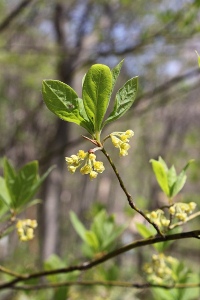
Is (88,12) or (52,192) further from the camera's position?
(88,12)

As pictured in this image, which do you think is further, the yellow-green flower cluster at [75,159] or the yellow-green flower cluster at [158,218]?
the yellow-green flower cluster at [158,218]

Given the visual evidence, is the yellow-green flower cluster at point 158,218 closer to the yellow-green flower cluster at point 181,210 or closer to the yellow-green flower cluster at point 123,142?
the yellow-green flower cluster at point 181,210

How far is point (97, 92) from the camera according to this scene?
56cm

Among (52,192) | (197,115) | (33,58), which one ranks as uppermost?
(33,58)

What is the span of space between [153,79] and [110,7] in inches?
48.0

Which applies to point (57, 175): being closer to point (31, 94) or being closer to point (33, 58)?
point (33, 58)

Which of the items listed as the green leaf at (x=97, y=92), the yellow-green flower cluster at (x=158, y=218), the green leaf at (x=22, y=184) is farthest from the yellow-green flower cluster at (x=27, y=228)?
the green leaf at (x=97, y=92)

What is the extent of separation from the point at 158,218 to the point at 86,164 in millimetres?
262

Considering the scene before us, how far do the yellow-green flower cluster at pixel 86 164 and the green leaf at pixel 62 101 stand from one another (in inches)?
1.7

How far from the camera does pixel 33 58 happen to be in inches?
116

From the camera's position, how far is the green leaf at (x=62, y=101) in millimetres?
550

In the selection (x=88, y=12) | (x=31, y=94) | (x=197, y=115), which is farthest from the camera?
(x=197, y=115)

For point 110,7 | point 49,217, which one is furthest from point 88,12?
point 49,217

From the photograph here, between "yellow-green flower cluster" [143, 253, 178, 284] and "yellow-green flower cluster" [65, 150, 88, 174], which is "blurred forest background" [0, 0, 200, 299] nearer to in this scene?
"yellow-green flower cluster" [143, 253, 178, 284]
